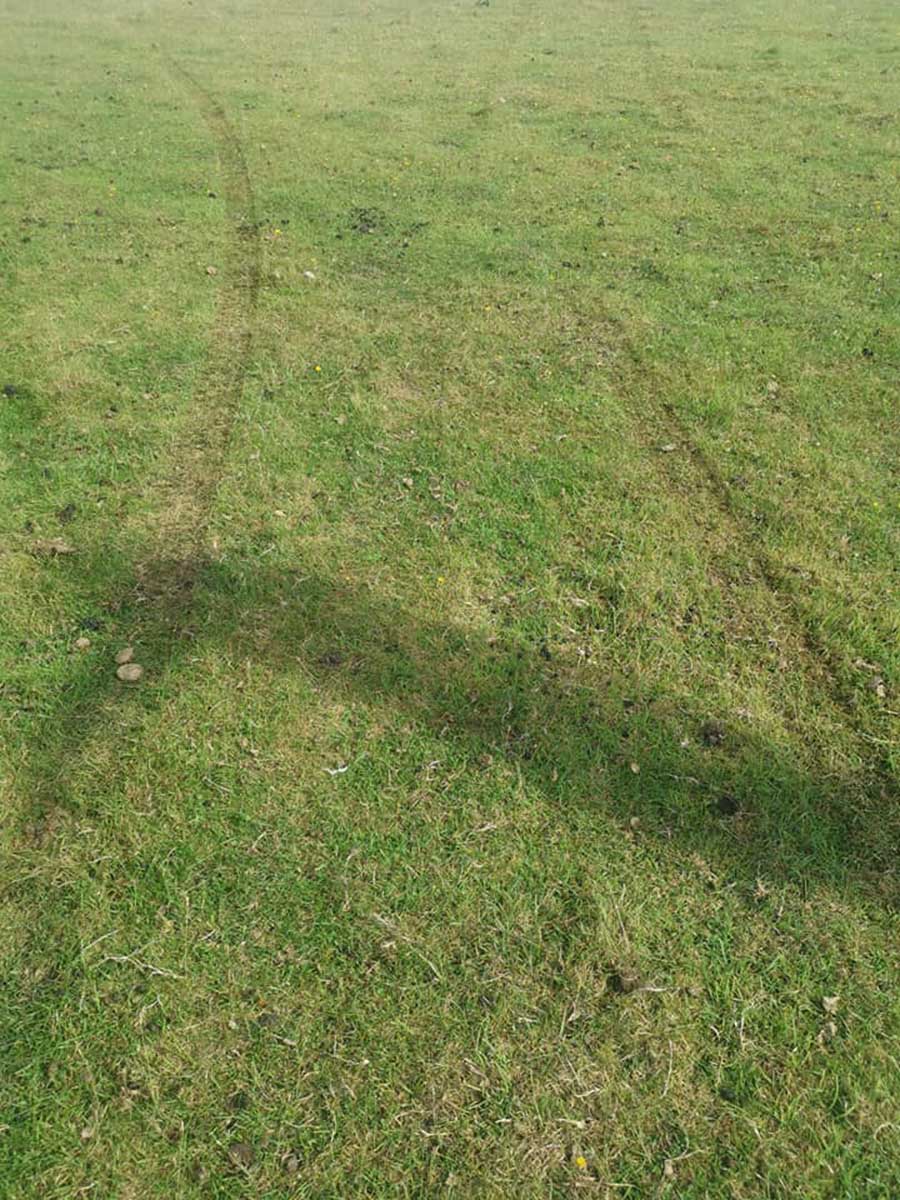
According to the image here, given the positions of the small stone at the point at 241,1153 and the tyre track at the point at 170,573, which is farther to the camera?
the tyre track at the point at 170,573

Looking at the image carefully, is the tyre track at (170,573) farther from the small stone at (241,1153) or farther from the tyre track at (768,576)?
the tyre track at (768,576)

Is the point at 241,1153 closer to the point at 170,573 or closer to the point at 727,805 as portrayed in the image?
the point at 727,805

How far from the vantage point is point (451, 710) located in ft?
11.8

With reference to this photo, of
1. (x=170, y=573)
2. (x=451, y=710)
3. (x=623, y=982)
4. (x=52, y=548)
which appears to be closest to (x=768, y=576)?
(x=451, y=710)

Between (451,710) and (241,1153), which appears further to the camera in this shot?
(451,710)

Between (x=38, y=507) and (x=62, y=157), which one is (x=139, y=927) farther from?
(x=62, y=157)

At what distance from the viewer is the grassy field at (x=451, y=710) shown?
8.15 ft

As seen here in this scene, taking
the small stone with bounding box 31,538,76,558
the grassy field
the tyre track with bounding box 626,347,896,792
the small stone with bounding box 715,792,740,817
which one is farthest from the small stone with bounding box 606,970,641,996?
the small stone with bounding box 31,538,76,558

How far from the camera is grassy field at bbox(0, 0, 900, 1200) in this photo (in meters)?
2.48

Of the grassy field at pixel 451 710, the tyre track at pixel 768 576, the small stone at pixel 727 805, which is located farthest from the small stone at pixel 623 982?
the tyre track at pixel 768 576

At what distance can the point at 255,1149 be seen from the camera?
7.87 ft

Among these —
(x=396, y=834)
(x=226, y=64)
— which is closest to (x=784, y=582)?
(x=396, y=834)

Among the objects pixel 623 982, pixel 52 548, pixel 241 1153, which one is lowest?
pixel 241 1153

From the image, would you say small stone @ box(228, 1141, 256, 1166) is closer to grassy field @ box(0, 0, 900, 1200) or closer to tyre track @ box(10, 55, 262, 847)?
grassy field @ box(0, 0, 900, 1200)
